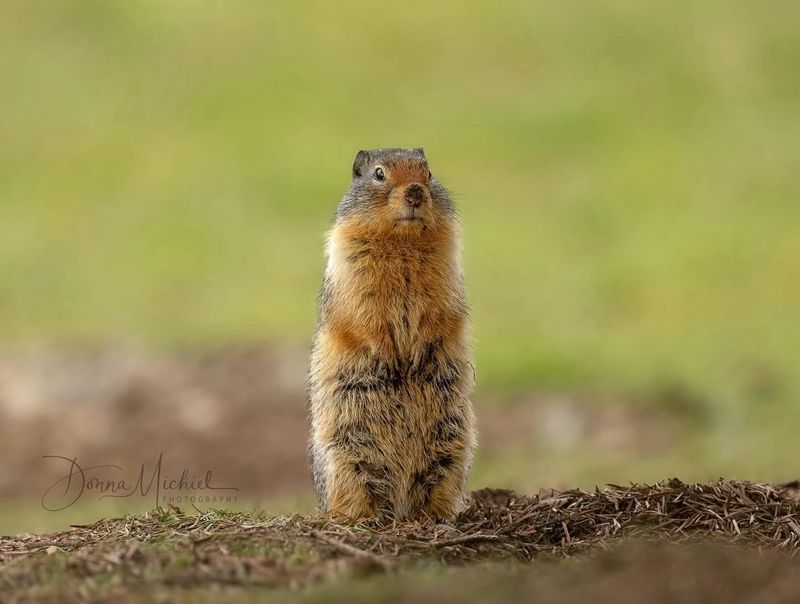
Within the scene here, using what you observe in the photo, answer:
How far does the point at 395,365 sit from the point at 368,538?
161cm

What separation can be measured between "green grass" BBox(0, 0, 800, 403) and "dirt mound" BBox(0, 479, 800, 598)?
1221cm

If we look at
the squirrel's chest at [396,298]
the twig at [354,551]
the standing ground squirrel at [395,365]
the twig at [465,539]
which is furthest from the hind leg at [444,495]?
the twig at [354,551]

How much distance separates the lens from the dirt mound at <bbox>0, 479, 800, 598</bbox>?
633 cm

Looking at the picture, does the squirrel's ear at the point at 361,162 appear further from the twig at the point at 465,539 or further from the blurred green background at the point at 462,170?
the blurred green background at the point at 462,170

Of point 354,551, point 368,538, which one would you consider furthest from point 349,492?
point 354,551

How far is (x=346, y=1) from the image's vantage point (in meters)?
37.8

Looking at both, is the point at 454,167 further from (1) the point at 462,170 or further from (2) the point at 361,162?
(2) the point at 361,162

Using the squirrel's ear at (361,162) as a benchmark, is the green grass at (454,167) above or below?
above

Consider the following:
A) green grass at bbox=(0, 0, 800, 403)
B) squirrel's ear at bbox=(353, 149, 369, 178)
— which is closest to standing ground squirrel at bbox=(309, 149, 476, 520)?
squirrel's ear at bbox=(353, 149, 369, 178)

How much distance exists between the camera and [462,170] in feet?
103

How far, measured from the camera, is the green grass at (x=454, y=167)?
24688 millimetres

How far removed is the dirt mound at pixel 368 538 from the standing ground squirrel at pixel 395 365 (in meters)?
0.39
